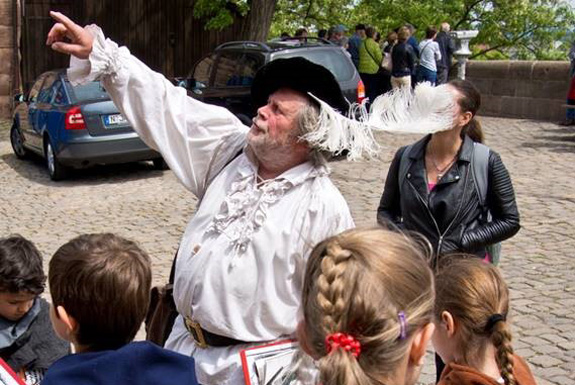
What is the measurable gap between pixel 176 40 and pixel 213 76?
9101 millimetres

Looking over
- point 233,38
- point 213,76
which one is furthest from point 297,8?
point 213,76

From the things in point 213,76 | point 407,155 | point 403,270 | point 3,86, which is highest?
point 403,270

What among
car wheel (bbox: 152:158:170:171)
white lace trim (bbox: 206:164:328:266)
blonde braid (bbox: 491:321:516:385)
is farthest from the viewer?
car wheel (bbox: 152:158:170:171)

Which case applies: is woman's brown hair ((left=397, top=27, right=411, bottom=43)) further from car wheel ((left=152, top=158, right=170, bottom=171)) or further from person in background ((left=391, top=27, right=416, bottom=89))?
car wheel ((left=152, top=158, right=170, bottom=171))

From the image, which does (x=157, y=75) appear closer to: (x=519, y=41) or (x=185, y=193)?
(x=185, y=193)

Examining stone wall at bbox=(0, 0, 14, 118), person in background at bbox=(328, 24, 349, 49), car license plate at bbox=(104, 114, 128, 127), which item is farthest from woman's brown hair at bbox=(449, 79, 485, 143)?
stone wall at bbox=(0, 0, 14, 118)

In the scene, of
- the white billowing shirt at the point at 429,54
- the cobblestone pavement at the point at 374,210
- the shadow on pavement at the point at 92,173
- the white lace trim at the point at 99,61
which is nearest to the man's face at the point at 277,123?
the white lace trim at the point at 99,61

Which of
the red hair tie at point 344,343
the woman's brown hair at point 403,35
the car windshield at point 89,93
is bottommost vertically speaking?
the car windshield at point 89,93

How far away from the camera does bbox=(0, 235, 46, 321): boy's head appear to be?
3.76 metres

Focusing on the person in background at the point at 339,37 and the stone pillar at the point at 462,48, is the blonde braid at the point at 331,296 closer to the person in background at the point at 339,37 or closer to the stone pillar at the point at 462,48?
the stone pillar at the point at 462,48

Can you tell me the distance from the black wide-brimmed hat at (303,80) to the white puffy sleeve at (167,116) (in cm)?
23

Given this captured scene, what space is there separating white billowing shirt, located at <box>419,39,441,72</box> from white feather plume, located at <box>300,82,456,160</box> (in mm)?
13788

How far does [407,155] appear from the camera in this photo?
14.6 ft

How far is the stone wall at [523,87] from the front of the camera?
1719cm
